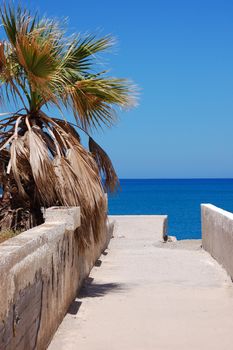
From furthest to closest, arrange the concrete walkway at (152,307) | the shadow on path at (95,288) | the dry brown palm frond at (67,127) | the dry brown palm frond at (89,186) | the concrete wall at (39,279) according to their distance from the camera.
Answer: the dry brown palm frond at (67,127) < the shadow on path at (95,288) < the dry brown palm frond at (89,186) < the concrete walkway at (152,307) < the concrete wall at (39,279)

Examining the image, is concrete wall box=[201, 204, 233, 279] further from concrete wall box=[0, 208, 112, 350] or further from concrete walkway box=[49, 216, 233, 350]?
concrete wall box=[0, 208, 112, 350]

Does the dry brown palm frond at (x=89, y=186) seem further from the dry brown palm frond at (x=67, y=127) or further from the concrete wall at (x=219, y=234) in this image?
the concrete wall at (x=219, y=234)

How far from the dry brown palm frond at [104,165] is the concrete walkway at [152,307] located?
155 cm

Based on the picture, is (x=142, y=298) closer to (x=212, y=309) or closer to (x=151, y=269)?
(x=212, y=309)

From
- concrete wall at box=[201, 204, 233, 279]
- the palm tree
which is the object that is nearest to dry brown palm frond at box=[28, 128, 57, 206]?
the palm tree

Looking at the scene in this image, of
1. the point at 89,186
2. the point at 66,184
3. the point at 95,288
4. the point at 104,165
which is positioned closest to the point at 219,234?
the point at 95,288

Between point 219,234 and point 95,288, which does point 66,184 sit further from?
point 219,234

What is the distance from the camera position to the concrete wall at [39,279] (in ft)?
14.6

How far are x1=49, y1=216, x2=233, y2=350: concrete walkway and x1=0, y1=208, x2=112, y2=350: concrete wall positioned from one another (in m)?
0.31

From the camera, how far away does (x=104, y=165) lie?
9.73 metres

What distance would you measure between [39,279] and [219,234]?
7.10 meters

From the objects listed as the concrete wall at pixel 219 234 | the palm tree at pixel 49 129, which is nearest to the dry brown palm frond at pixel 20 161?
the palm tree at pixel 49 129

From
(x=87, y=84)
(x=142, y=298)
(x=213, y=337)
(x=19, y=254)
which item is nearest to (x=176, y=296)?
(x=142, y=298)

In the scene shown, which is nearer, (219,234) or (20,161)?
(20,161)
